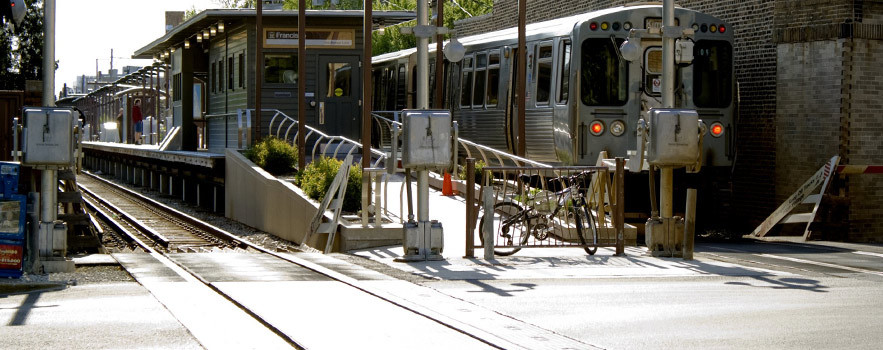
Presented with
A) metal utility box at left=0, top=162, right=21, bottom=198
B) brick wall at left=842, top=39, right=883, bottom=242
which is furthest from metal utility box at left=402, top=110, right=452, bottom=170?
brick wall at left=842, top=39, right=883, bottom=242

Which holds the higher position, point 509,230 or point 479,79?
point 479,79

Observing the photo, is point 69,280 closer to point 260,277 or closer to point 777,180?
point 260,277

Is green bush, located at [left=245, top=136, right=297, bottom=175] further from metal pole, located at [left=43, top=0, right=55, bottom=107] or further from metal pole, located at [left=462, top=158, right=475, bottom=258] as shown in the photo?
metal pole, located at [left=43, top=0, right=55, bottom=107]

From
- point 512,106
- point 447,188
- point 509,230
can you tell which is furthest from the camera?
point 512,106

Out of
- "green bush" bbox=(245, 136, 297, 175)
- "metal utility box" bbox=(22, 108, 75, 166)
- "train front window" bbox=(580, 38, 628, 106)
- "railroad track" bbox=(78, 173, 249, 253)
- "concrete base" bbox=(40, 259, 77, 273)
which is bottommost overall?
"railroad track" bbox=(78, 173, 249, 253)

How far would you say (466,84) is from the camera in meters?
26.5

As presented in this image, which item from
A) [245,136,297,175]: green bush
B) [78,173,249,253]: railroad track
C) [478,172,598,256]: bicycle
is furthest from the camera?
[245,136,297,175]: green bush

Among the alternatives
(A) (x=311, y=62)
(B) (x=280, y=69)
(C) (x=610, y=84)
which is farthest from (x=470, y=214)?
(B) (x=280, y=69)

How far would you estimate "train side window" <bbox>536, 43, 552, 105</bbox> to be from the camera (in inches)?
883

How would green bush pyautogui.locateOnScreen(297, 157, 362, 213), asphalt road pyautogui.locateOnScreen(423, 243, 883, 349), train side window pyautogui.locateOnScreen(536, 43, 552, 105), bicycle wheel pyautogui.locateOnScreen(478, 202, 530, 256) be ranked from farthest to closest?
1. train side window pyautogui.locateOnScreen(536, 43, 552, 105)
2. green bush pyautogui.locateOnScreen(297, 157, 362, 213)
3. bicycle wheel pyautogui.locateOnScreen(478, 202, 530, 256)
4. asphalt road pyautogui.locateOnScreen(423, 243, 883, 349)

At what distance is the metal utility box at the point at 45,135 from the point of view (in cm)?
1294

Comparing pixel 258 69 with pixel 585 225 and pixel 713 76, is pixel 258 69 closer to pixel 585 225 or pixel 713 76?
pixel 713 76

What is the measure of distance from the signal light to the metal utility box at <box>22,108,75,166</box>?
12.2 m

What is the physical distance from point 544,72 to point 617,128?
6.08ft
